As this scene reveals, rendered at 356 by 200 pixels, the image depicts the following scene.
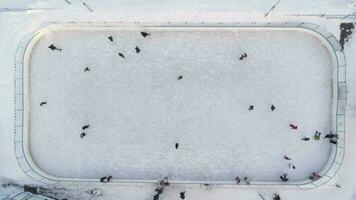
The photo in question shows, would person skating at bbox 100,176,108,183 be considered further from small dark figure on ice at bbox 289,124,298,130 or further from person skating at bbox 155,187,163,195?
small dark figure on ice at bbox 289,124,298,130

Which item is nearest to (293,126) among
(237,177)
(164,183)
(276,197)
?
(276,197)

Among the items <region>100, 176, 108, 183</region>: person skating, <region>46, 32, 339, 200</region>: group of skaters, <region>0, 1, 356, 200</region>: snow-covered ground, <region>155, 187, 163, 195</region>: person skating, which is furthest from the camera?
<region>100, 176, 108, 183</region>: person skating

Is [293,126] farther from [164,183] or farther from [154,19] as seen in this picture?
[154,19]

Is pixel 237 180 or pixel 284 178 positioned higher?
pixel 284 178

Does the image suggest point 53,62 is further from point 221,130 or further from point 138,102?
point 221,130

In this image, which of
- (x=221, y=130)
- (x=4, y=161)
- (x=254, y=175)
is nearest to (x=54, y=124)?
(x=4, y=161)

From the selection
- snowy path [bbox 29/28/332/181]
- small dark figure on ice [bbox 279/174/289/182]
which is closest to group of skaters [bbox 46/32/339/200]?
small dark figure on ice [bbox 279/174/289/182]

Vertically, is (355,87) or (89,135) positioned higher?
(355,87)
